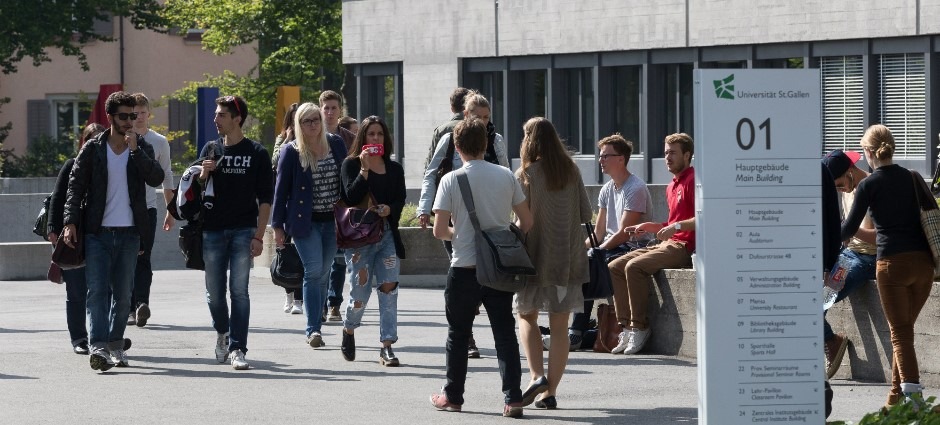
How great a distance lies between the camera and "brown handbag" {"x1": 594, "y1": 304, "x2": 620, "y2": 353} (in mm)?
14141

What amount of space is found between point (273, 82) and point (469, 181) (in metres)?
38.9

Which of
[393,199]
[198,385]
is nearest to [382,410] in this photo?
A: [198,385]

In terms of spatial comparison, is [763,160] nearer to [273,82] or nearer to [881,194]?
[881,194]

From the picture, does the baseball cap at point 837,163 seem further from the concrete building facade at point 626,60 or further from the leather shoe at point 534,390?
the concrete building facade at point 626,60

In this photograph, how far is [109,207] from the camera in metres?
12.8

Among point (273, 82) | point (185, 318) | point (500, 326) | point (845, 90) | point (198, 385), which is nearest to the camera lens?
point (500, 326)

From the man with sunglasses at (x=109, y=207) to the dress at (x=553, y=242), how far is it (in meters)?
3.28

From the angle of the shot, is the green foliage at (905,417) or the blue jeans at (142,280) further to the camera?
the blue jeans at (142,280)

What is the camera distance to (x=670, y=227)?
526 inches

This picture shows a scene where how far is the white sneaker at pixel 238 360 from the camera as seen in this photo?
1293 cm

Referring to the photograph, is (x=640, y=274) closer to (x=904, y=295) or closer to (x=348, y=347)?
(x=348, y=347)

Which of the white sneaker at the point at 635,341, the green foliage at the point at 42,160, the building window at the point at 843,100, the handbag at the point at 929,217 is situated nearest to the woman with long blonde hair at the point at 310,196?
the white sneaker at the point at 635,341

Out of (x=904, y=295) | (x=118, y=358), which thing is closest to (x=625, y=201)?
(x=904, y=295)

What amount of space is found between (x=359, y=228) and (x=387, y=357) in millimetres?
934
